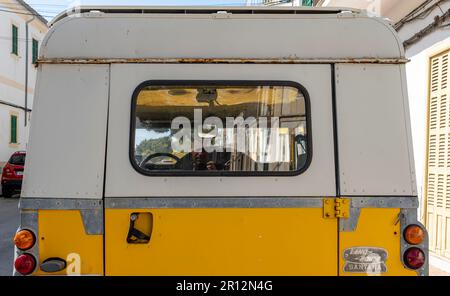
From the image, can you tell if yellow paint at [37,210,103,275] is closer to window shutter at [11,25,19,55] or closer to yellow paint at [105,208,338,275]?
yellow paint at [105,208,338,275]

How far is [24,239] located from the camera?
248 cm

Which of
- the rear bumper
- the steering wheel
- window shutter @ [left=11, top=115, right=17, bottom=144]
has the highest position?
window shutter @ [left=11, top=115, right=17, bottom=144]

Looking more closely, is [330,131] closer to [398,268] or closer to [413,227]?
[413,227]

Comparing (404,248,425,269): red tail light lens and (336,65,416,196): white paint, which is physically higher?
(336,65,416,196): white paint

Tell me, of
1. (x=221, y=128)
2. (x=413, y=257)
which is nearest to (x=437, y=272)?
(x=413, y=257)

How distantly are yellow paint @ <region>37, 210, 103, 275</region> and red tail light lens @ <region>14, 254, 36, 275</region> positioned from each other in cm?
5

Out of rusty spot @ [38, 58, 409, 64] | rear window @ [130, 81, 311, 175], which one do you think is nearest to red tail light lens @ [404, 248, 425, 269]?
rear window @ [130, 81, 311, 175]

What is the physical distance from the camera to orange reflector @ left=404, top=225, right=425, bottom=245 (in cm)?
254

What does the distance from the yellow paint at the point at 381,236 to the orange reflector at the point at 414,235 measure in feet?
0.17

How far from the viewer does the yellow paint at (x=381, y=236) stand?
2.54 metres

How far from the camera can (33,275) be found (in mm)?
2502

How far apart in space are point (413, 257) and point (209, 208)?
1292 mm

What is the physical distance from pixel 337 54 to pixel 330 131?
496mm
